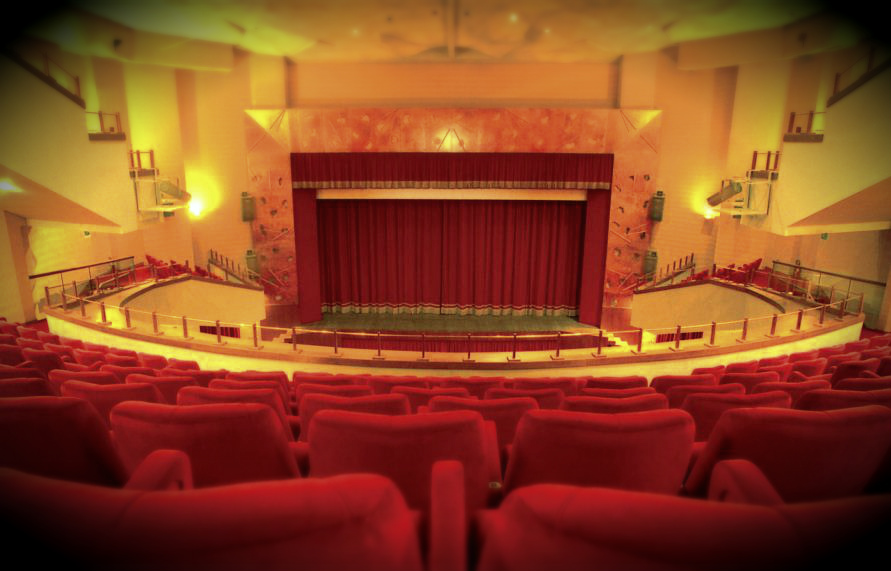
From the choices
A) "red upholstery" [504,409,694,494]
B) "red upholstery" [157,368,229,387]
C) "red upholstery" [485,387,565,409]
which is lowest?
"red upholstery" [157,368,229,387]

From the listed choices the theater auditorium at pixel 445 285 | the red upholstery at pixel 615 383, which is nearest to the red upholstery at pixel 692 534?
the theater auditorium at pixel 445 285

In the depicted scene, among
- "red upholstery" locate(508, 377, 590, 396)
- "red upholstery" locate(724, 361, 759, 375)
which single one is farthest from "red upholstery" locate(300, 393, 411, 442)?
"red upholstery" locate(724, 361, 759, 375)

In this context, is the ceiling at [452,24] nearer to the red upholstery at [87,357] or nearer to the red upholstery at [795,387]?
the red upholstery at [87,357]

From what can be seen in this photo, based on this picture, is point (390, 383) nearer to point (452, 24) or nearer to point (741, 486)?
point (741, 486)

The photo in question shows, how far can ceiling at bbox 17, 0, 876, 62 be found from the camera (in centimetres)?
853

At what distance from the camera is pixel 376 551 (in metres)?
0.93

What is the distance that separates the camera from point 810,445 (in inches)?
66.9

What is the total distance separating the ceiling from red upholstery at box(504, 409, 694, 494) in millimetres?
8459

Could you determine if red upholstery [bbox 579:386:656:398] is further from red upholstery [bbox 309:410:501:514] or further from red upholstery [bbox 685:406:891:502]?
red upholstery [bbox 309:410:501:514]

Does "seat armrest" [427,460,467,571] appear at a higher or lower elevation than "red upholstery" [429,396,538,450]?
higher

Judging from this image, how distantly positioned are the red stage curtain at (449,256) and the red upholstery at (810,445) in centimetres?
1231

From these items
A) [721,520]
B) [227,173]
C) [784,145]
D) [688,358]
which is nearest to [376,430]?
[721,520]

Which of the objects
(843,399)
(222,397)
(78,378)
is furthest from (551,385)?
(78,378)

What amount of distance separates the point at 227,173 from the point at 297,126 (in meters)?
2.90
